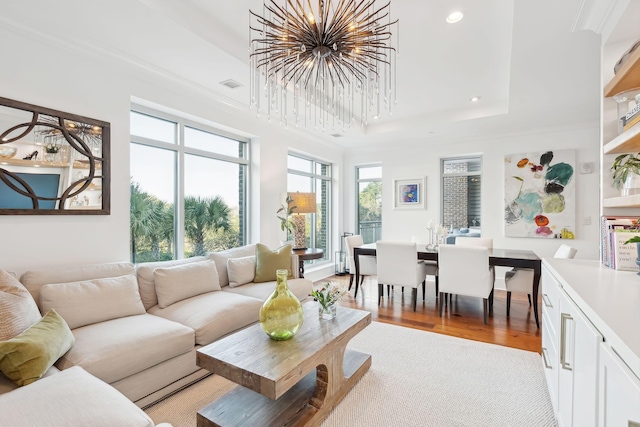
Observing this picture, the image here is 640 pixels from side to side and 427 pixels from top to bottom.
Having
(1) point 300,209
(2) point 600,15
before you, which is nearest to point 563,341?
(2) point 600,15

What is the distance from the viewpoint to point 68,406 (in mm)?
1230

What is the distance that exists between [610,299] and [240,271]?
9.81 ft

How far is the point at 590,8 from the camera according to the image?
200 centimetres

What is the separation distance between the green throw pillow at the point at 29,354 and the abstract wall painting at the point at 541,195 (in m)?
5.61

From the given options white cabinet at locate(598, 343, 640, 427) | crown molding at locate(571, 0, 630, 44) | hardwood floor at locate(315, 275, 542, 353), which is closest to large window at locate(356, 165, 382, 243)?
hardwood floor at locate(315, 275, 542, 353)

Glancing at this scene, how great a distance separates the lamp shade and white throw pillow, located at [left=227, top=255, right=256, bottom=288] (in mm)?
1209

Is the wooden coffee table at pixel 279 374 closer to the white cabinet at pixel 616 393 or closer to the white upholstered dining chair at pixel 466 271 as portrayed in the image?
the white cabinet at pixel 616 393

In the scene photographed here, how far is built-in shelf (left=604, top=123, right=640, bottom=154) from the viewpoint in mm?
1605

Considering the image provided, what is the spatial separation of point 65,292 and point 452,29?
3538 millimetres

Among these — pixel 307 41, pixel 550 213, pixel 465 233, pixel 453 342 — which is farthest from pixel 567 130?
pixel 307 41

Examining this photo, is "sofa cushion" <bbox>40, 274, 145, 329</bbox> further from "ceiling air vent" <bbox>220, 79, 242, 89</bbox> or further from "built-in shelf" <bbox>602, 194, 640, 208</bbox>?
"built-in shelf" <bbox>602, 194, 640, 208</bbox>

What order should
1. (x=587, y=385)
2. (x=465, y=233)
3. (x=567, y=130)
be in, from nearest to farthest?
(x=587, y=385) < (x=567, y=130) < (x=465, y=233)

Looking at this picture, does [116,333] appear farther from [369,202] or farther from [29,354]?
[369,202]

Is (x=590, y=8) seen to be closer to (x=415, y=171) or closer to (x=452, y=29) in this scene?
(x=452, y=29)
